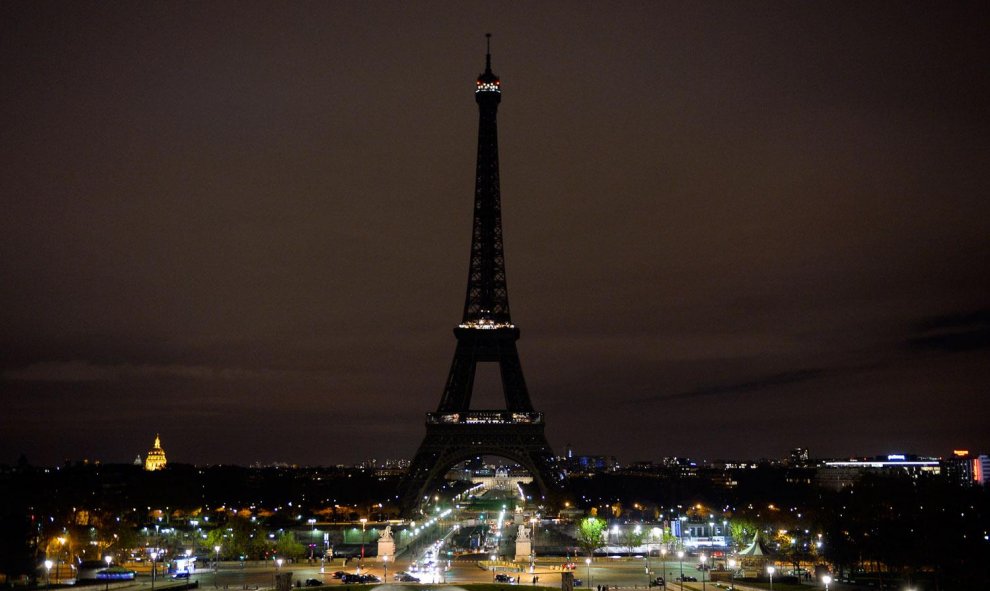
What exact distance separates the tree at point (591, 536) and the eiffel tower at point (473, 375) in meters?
29.5

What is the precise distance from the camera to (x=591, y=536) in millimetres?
82250

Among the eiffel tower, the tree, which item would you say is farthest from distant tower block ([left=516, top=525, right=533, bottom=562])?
the eiffel tower

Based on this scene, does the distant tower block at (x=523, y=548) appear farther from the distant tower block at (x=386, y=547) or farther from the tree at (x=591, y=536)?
the distant tower block at (x=386, y=547)

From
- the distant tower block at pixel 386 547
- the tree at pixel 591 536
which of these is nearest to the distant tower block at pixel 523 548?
the tree at pixel 591 536

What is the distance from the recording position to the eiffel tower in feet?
389

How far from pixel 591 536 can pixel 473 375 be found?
4430cm

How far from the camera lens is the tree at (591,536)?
267ft

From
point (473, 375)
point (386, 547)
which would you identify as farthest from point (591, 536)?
point (473, 375)

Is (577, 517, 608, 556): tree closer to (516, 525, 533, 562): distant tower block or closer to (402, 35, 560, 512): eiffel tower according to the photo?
(516, 525, 533, 562): distant tower block

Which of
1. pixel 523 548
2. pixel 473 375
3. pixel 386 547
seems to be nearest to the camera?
pixel 523 548

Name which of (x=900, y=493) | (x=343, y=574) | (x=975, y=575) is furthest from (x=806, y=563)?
(x=343, y=574)

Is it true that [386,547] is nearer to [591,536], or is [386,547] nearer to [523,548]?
[523,548]

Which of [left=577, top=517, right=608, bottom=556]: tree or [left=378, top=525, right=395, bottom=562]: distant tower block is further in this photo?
A: [left=577, top=517, right=608, bottom=556]: tree

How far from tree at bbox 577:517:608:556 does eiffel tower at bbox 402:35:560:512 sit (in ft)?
96.9
